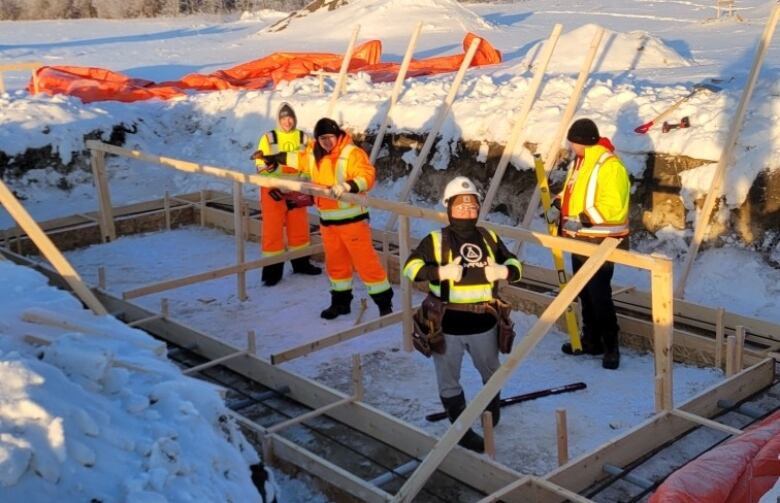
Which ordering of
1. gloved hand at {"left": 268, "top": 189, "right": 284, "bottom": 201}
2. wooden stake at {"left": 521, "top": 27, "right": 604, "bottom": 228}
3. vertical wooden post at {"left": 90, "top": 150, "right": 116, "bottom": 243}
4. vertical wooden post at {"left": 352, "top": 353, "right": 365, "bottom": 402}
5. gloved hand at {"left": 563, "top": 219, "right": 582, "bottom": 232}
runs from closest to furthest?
1. vertical wooden post at {"left": 352, "top": 353, "right": 365, "bottom": 402}
2. gloved hand at {"left": 563, "top": 219, "right": 582, "bottom": 232}
3. wooden stake at {"left": 521, "top": 27, "right": 604, "bottom": 228}
4. gloved hand at {"left": 268, "top": 189, "right": 284, "bottom": 201}
5. vertical wooden post at {"left": 90, "top": 150, "right": 116, "bottom": 243}

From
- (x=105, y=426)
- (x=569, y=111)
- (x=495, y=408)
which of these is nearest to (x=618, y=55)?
(x=569, y=111)

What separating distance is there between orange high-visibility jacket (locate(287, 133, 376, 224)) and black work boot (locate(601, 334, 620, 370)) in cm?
238

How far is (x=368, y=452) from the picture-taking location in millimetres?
6117

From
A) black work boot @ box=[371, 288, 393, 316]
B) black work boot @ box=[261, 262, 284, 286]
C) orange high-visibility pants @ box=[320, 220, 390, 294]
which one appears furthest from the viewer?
black work boot @ box=[261, 262, 284, 286]

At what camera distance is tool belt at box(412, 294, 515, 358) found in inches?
225

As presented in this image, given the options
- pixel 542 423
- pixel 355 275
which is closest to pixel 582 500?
pixel 542 423

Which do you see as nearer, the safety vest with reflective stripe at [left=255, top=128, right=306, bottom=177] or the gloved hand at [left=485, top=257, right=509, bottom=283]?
the gloved hand at [left=485, top=257, right=509, bottom=283]

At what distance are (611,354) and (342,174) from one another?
273 centimetres

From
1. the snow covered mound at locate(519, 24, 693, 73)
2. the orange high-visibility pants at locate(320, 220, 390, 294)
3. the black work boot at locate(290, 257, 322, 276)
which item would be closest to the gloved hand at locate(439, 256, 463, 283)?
the orange high-visibility pants at locate(320, 220, 390, 294)

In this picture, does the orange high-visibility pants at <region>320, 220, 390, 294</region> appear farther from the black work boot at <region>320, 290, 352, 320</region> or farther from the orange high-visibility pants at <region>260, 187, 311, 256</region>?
the orange high-visibility pants at <region>260, 187, 311, 256</region>

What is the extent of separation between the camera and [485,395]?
515cm

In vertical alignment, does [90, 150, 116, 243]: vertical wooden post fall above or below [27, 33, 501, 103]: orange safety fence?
below

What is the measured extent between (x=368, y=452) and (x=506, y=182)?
18.2 feet

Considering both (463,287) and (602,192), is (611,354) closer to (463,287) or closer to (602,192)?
(602,192)
